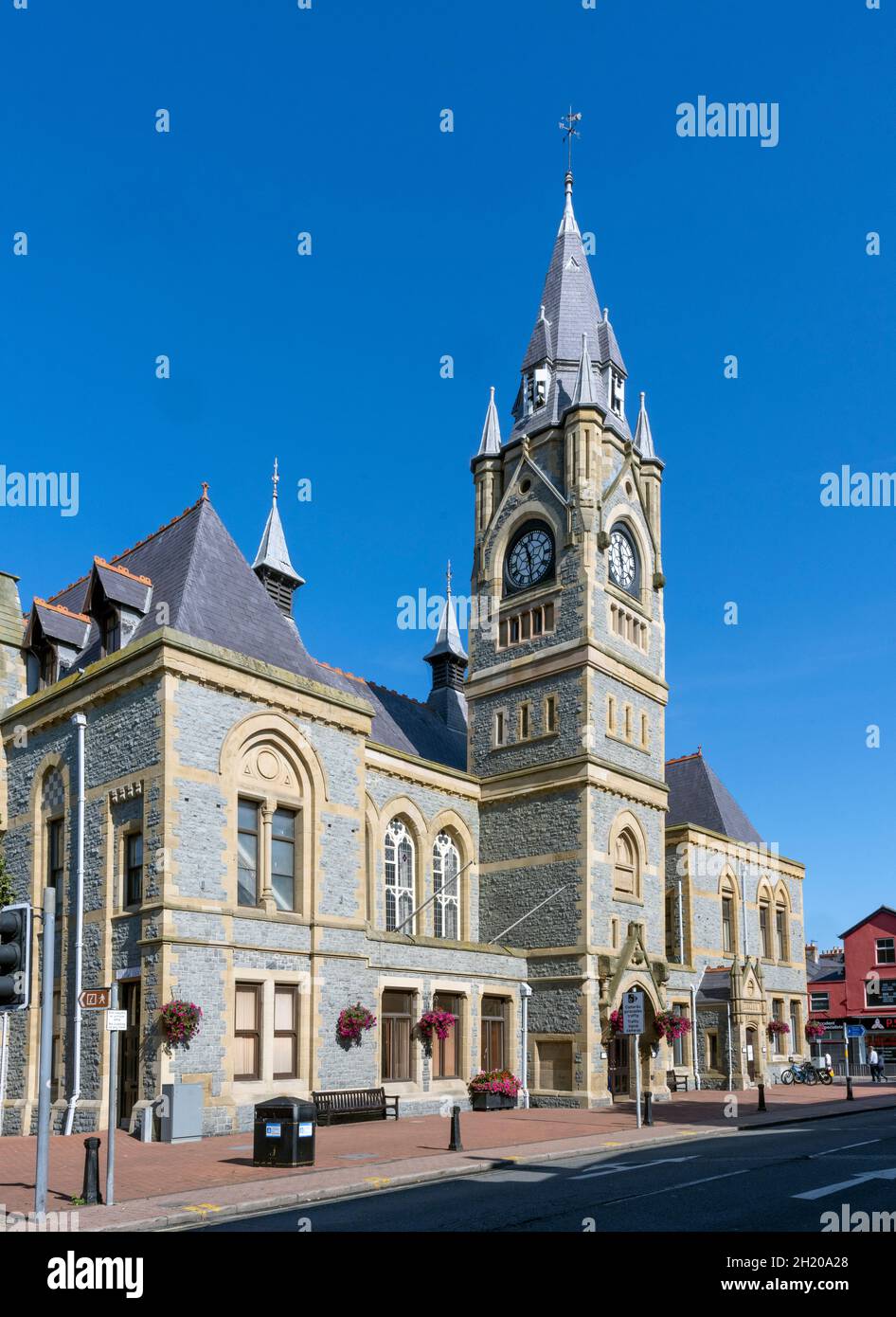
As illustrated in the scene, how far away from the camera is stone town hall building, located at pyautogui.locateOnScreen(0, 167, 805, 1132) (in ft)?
84.0

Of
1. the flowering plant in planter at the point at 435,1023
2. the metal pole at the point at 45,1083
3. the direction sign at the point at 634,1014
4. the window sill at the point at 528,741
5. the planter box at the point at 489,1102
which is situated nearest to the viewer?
the metal pole at the point at 45,1083

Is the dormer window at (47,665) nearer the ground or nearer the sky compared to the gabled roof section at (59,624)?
nearer the ground

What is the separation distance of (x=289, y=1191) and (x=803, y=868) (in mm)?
43246

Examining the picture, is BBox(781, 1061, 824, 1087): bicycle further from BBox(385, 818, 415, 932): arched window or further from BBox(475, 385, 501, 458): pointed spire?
BBox(475, 385, 501, 458): pointed spire

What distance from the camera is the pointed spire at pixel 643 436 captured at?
42.1 metres

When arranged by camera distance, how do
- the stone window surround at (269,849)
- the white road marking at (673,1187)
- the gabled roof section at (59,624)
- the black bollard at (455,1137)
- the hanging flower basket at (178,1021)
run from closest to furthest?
the white road marking at (673,1187) < the black bollard at (455,1137) < the hanging flower basket at (178,1021) < the stone window surround at (269,849) < the gabled roof section at (59,624)

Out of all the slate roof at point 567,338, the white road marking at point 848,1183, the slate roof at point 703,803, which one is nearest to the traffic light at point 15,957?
the white road marking at point 848,1183

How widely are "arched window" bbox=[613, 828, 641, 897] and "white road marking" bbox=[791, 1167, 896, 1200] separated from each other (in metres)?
19.5

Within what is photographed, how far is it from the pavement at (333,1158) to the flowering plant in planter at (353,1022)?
6.94 feet

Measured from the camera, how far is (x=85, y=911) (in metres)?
26.7

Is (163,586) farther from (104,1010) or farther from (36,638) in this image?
(104,1010)


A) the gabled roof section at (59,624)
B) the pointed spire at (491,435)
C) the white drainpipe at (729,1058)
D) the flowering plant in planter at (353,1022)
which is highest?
the pointed spire at (491,435)

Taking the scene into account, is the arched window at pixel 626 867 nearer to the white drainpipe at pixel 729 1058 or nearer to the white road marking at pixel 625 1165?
the white drainpipe at pixel 729 1058
